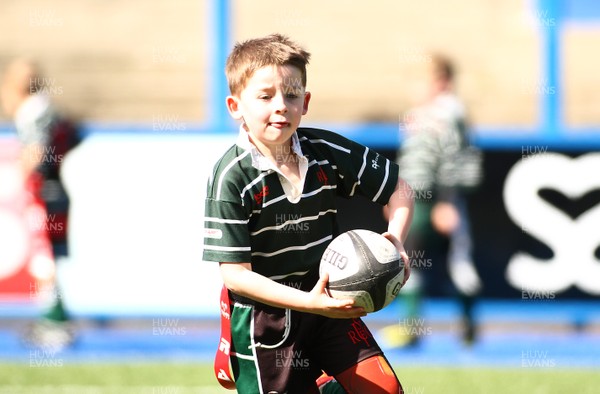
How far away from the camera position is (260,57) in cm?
493

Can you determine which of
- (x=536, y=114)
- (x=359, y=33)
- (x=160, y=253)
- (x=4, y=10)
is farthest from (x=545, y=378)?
(x=4, y=10)

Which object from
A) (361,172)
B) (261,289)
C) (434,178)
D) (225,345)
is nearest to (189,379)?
(434,178)

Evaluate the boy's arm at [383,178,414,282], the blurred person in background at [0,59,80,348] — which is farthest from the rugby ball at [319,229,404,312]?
the blurred person in background at [0,59,80,348]

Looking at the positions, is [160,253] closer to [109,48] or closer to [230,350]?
[230,350]

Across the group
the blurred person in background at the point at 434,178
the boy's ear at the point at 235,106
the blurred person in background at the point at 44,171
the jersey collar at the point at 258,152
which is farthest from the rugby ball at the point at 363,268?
the blurred person in background at the point at 44,171

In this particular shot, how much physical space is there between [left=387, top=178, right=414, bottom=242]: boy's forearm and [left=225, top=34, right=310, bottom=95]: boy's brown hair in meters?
0.71

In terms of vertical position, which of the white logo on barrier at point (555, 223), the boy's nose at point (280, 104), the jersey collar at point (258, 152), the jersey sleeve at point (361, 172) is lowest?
the white logo on barrier at point (555, 223)

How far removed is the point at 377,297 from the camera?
4.76 m

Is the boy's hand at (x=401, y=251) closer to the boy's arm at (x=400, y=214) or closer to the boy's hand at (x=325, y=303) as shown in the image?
the boy's arm at (x=400, y=214)

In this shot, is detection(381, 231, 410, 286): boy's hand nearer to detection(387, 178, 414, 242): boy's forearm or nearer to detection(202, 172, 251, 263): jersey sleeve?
detection(387, 178, 414, 242): boy's forearm

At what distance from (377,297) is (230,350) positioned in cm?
79

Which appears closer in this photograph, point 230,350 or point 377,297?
point 377,297

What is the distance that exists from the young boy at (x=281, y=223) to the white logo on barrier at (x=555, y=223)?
5.38 metres

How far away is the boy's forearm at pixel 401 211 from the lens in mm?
5172
